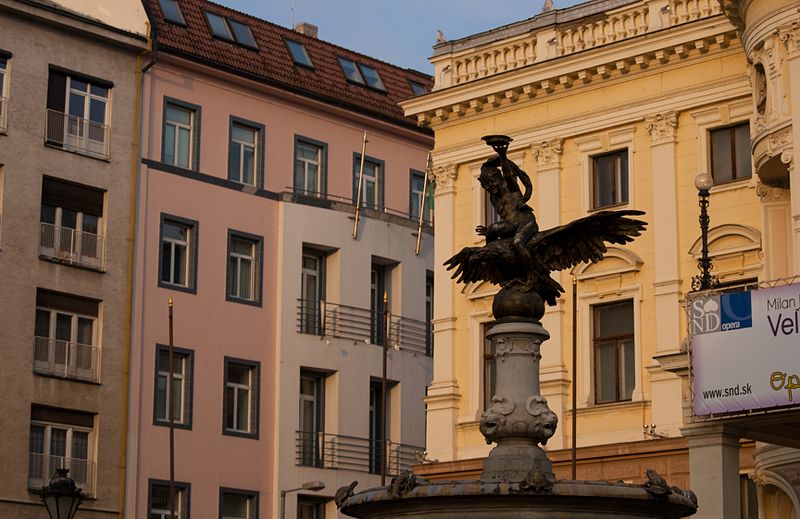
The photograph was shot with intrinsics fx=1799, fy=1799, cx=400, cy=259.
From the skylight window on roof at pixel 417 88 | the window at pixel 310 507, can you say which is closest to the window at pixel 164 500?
the window at pixel 310 507

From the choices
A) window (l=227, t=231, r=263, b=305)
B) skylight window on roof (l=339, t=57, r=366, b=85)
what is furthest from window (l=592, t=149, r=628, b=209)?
skylight window on roof (l=339, t=57, r=366, b=85)

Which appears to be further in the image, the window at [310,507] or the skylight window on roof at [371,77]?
the skylight window on roof at [371,77]

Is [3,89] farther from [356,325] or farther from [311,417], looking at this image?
[311,417]

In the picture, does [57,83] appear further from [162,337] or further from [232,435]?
[232,435]

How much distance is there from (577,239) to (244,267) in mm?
30157

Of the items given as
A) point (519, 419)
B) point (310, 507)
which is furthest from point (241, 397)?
point (519, 419)

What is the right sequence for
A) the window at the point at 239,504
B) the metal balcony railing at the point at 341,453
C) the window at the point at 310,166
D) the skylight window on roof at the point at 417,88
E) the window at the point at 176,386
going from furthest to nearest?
the skylight window on roof at the point at 417,88
the window at the point at 310,166
the metal balcony railing at the point at 341,453
the window at the point at 239,504
the window at the point at 176,386

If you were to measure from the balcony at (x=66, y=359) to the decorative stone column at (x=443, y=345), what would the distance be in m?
8.43

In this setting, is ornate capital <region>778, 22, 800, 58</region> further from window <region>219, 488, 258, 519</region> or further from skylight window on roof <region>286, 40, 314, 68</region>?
window <region>219, 488, 258, 519</region>

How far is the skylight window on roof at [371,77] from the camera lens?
54.7 metres

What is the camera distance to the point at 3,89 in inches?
1752

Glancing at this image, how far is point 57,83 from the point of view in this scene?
45719 mm

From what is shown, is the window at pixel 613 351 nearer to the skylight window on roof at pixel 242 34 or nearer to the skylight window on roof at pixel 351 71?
the skylight window on roof at pixel 242 34

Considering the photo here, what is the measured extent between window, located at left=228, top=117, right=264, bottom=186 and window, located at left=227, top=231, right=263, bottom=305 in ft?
5.32
